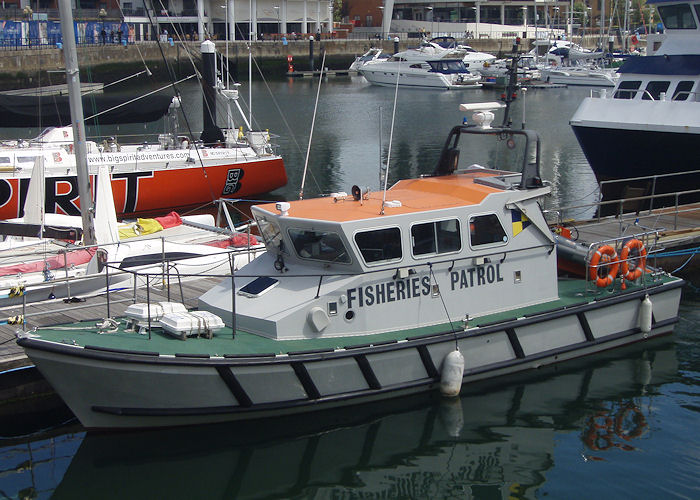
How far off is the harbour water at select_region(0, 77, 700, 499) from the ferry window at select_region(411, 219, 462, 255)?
2047mm

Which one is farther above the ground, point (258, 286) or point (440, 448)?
point (258, 286)

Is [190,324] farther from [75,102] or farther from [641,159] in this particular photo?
[641,159]

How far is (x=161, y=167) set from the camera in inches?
918

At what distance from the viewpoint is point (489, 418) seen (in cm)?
1115

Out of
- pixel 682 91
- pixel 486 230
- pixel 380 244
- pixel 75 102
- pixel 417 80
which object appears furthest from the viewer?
pixel 417 80

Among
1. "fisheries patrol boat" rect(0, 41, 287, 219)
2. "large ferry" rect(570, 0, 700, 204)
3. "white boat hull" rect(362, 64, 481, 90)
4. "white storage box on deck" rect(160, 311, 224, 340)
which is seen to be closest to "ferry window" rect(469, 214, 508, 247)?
"white storage box on deck" rect(160, 311, 224, 340)

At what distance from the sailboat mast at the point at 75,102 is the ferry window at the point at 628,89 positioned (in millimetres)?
15603

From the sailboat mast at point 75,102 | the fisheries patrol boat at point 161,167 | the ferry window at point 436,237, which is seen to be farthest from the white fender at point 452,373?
the fisheries patrol boat at point 161,167

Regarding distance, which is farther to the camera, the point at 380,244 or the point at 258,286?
the point at 258,286

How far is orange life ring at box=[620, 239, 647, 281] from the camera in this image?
1283 centimetres

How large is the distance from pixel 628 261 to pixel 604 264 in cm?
67

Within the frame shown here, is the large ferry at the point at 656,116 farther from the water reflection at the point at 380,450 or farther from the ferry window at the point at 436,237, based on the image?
the ferry window at the point at 436,237

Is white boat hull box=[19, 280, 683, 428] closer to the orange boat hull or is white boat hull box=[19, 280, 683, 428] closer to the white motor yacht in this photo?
the orange boat hull

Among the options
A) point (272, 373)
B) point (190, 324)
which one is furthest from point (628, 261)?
point (190, 324)
